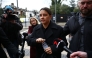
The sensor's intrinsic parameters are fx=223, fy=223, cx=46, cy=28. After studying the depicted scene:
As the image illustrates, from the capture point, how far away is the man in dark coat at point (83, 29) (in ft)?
8.50

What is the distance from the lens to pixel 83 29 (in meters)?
2.64

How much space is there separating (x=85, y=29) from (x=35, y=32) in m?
1.16

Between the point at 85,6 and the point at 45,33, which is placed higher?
the point at 85,6

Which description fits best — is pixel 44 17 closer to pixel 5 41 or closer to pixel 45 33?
pixel 45 33

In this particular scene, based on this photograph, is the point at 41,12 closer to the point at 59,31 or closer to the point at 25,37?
the point at 59,31

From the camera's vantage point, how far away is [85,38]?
2.60 meters

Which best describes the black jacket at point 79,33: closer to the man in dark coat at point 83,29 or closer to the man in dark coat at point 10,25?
the man in dark coat at point 83,29

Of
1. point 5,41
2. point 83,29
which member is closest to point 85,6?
point 83,29

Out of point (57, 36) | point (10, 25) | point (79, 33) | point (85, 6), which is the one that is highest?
point (85, 6)

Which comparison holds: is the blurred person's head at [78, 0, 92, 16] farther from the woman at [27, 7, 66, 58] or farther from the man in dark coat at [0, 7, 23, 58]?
the man in dark coat at [0, 7, 23, 58]

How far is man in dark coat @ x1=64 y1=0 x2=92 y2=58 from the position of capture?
8.50 feet

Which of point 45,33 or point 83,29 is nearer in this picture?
point 83,29

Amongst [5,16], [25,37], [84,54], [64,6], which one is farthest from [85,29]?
[64,6]

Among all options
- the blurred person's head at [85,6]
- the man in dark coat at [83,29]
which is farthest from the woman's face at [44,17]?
the blurred person's head at [85,6]
